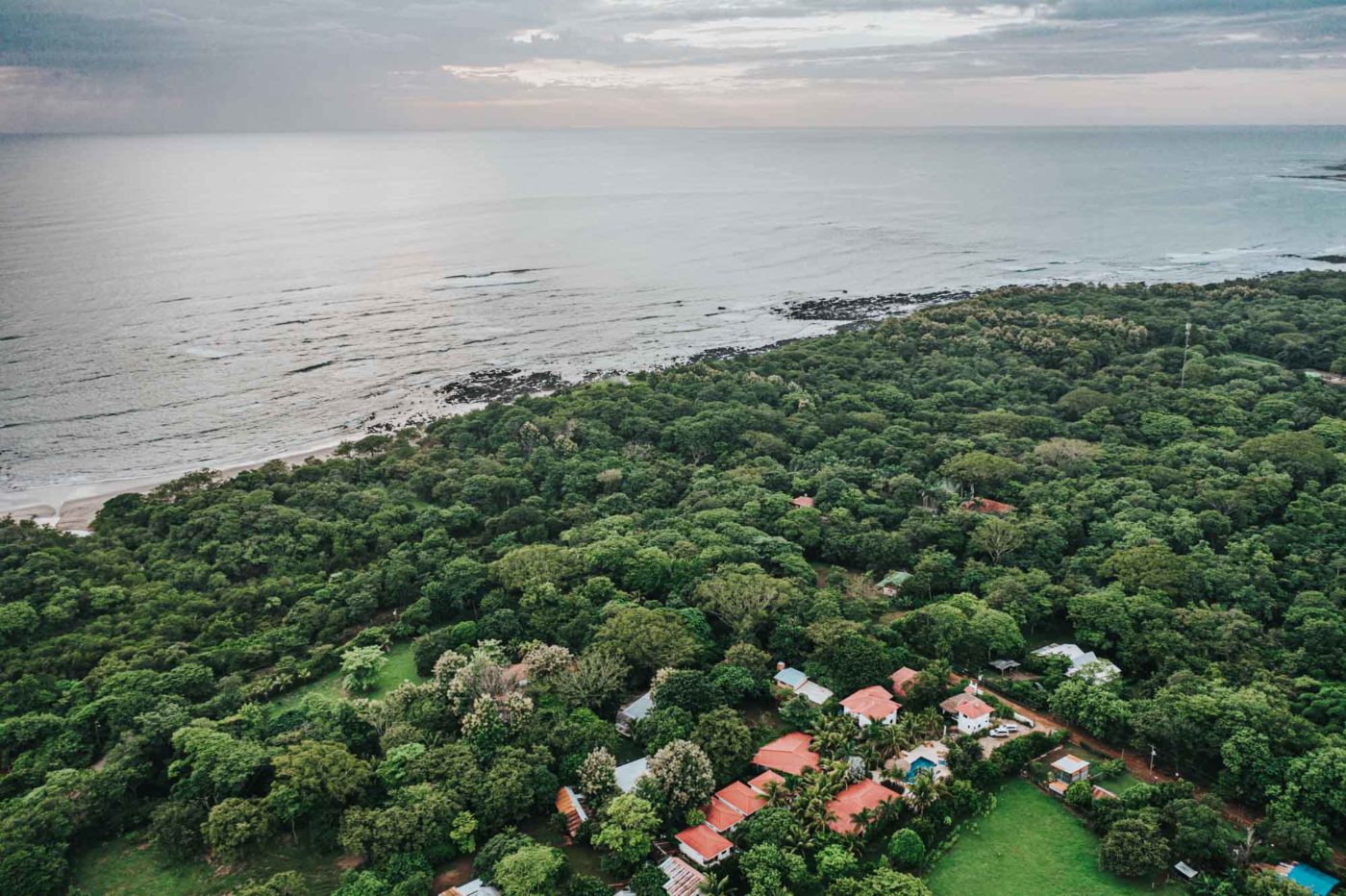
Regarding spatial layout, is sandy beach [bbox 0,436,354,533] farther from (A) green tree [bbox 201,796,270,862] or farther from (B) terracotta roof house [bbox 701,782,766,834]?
(B) terracotta roof house [bbox 701,782,766,834]

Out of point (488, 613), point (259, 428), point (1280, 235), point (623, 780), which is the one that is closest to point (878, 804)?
point (623, 780)

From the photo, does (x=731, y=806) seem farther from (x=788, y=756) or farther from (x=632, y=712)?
(x=632, y=712)

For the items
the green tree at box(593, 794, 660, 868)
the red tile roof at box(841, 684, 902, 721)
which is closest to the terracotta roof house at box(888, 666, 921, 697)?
the red tile roof at box(841, 684, 902, 721)

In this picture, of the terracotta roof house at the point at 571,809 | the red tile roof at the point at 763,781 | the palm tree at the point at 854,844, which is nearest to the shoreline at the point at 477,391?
the terracotta roof house at the point at 571,809

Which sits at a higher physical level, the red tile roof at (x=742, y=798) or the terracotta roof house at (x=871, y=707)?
the terracotta roof house at (x=871, y=707)

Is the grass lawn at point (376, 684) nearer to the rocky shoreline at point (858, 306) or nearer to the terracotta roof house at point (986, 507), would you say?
the terracotta roof house at point (986, 507)

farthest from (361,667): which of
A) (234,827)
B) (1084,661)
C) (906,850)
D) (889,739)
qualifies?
(1084,661)
